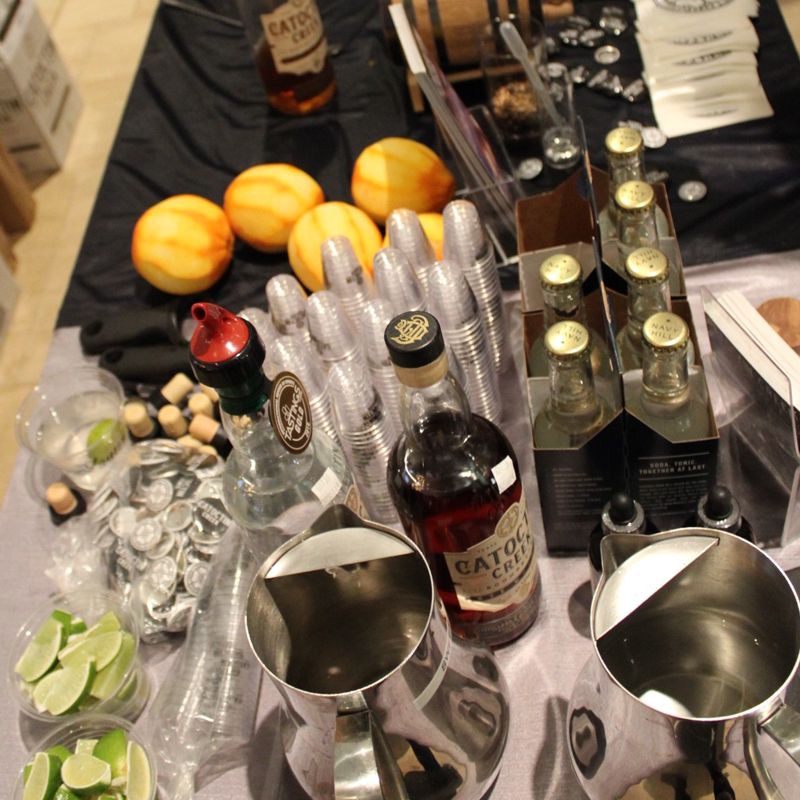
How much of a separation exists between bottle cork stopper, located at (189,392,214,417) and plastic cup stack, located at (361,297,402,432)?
25 cm

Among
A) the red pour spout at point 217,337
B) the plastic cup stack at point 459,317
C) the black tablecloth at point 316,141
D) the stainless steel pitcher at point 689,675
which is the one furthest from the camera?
the black tablecloth at point 316,141

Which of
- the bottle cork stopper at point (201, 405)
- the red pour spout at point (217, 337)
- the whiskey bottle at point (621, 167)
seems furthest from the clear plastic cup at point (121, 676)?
the whiskey bottle at point (621, 167)

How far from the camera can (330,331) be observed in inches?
31.3

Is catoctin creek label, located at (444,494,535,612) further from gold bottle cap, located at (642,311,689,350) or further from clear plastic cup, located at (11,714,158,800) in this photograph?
clear plastic cup, located at (11,714,158,800)

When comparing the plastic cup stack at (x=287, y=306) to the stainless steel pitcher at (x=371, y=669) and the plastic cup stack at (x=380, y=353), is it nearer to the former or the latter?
the plastic cup stack at (x=380, y=353)

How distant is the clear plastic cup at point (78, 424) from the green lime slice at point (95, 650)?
0.22 m

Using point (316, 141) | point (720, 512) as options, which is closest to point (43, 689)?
point (720, 512)

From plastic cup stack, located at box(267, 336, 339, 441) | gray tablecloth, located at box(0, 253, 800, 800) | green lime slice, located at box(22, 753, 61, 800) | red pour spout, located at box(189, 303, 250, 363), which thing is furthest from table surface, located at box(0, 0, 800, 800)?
red pour spout, located at box(189, 303, 250, 363)

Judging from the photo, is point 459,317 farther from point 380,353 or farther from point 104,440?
point 104,440

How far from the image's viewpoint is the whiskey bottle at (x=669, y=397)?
647 mm

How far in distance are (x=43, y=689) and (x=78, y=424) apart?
1.15ft

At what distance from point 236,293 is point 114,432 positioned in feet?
0.92

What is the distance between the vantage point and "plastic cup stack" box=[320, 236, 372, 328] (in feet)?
2.84

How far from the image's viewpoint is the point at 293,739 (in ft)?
1.92
